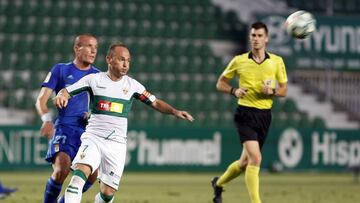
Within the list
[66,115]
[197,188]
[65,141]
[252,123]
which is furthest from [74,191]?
[197,188]

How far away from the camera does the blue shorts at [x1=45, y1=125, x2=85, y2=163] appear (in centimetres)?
962

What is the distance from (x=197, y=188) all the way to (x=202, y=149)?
6.14m

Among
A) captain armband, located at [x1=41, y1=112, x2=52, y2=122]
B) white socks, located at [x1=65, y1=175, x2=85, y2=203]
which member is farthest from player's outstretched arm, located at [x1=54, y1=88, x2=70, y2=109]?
white socks, located at [x1=65, y1=175, x2=85, y2=203]

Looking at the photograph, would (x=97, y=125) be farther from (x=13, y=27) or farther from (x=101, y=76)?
(x=13, y=27)

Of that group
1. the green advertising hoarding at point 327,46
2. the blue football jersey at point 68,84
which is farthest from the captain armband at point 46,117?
the green advertising hoarding at point 327,46

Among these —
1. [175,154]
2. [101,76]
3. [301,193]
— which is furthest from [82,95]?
[175,154]

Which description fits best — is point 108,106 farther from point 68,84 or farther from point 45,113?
point 68,84

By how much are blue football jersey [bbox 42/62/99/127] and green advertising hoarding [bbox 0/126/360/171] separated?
40.0ft

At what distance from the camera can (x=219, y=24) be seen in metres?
27.8

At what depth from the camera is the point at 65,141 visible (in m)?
9.63

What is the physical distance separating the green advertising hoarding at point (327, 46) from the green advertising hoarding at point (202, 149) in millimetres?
3289

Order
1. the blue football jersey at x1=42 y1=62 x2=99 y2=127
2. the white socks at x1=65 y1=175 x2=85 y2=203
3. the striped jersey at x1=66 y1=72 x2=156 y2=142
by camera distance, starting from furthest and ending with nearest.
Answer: the blue football jersey at x1=42 y1=62 x2=99 y2=127 → the striped jersey at x1=66 y1=72 x2=156 y2=142 → the white socks at x1=65 y1=175 x2=85 y2=203

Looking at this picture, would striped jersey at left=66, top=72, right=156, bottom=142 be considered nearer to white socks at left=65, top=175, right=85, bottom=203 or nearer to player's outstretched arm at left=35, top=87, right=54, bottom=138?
player's outstretched arm at left=35, top=87, right=54, bottom=138

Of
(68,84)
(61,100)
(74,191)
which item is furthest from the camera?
(68,84)
